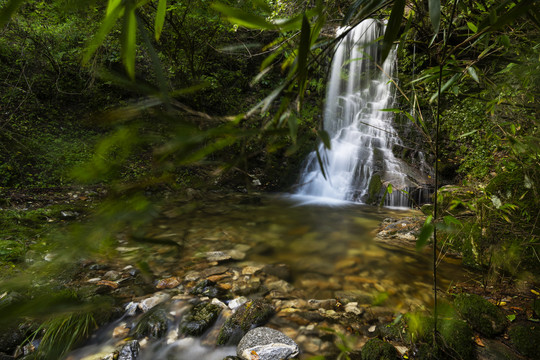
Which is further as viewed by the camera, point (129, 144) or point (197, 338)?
point (197, 338)

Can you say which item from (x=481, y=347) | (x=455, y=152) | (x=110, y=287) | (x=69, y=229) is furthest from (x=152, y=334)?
(x=455, y=152)

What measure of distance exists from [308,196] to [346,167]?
51.0 inches

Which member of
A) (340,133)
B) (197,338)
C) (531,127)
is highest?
(340,133)

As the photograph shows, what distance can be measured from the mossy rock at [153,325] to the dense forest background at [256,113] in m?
1.29

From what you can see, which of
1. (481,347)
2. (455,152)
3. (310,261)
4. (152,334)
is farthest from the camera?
(455,152)

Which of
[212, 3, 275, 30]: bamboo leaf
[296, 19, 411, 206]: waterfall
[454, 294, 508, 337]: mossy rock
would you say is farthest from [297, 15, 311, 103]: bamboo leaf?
[296, 19, 411, 206]: waterfall

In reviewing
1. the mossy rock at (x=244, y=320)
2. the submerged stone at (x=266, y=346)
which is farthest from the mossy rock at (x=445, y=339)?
the mossy rock at (x=244, y=320)

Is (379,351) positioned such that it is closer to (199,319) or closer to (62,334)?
(199,319)

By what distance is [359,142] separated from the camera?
7309 millimetres

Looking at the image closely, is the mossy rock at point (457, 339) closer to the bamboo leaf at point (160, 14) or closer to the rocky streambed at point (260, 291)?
the rocky streambed at point (260, 291)

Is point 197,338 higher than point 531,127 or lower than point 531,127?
lower

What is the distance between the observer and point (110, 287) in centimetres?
238

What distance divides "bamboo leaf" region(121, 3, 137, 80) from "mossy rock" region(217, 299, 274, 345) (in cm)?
195

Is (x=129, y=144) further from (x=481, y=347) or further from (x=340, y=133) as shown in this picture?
(x=340, y=133)
